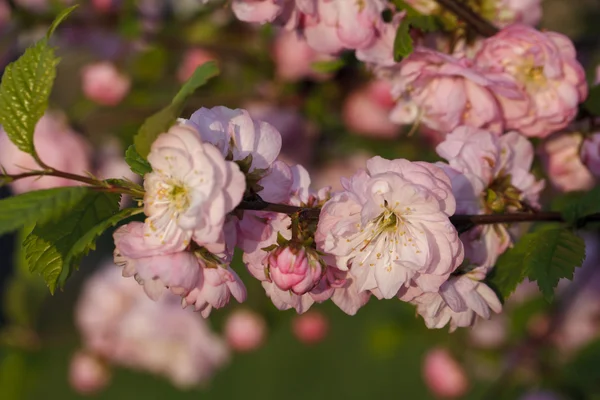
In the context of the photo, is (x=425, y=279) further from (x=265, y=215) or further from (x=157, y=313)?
(x=157, y=313)

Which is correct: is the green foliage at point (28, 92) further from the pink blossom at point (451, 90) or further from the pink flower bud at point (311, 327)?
the pink flower bud at point (311, 327)

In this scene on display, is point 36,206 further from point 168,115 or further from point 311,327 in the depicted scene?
point 311,327

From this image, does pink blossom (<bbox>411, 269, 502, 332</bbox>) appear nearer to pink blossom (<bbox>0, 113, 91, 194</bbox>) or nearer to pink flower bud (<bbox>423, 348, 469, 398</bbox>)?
pink blossom (<bbox>0, 113, 91, 194</bbox>)

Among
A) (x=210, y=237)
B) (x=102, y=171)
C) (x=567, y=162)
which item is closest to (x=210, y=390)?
(x=102, y=171)

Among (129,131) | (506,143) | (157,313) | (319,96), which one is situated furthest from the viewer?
(157,313)

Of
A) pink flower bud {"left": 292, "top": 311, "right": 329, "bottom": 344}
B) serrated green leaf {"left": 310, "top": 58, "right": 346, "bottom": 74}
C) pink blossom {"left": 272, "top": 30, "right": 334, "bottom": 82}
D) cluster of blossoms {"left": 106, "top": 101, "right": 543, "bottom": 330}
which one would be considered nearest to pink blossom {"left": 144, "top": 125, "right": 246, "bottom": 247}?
cluster of blossoms {"left": 106, "top": 101, "right": 543, "bottom": 330}

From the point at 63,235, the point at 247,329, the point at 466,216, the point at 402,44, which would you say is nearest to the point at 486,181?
the point at 466,216

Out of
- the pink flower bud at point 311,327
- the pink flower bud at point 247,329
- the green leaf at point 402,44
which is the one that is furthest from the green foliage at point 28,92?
the pink flower bud at point 311,327
